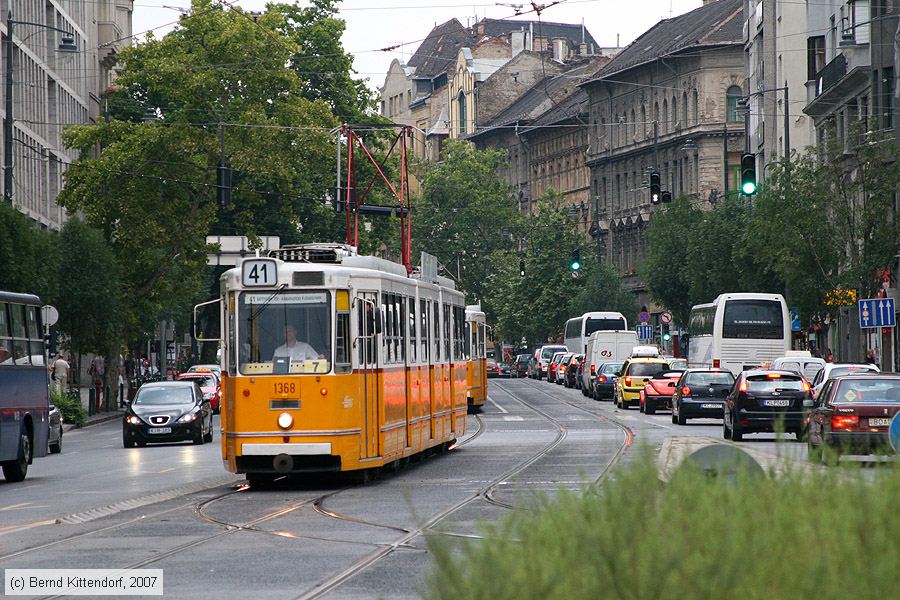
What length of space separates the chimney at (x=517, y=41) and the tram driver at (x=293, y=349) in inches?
5128

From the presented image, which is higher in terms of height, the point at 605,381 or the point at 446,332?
the point at 446,332

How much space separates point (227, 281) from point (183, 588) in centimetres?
1016

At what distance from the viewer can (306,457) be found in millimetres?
21766

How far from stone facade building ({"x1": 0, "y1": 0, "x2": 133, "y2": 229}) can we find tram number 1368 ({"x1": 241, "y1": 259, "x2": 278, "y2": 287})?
3791 centimetres

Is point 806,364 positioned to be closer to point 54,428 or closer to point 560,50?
point 54,428

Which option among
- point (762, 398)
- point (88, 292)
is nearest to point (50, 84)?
point (88, 292)

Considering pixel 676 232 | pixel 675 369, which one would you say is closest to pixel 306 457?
pixel 675 369

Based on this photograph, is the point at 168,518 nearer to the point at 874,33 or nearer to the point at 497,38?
the point at 874,33

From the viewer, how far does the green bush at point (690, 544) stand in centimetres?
575

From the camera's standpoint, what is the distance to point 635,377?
5719cm

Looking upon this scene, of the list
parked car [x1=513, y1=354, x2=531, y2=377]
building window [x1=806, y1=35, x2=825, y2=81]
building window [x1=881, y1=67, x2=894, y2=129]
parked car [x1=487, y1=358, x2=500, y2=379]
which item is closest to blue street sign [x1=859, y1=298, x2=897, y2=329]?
building window [x1=881, y1=67, x2=894, y2=129]

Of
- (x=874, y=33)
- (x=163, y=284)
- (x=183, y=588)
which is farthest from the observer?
(x=163, y=284)

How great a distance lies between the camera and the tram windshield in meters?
21.6

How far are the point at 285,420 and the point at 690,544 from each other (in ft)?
51.1
